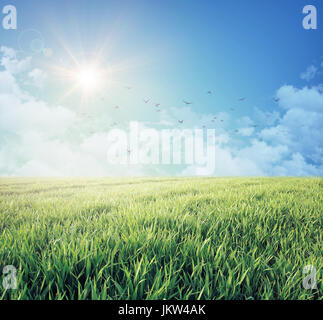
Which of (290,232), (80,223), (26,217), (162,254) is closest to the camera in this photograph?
(162,254)

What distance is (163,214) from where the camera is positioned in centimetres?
205

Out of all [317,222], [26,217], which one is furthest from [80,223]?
[317,222]

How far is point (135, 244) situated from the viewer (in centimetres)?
137

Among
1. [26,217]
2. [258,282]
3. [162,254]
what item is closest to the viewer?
[258,282]

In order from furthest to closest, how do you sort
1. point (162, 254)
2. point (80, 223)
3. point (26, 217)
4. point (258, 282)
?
1. point (26, 217)
2. point (80, 223)
3. point (162, 254)
4. point (258, 282)

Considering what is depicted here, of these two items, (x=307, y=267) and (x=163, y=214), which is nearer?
(x=307, y=267)
